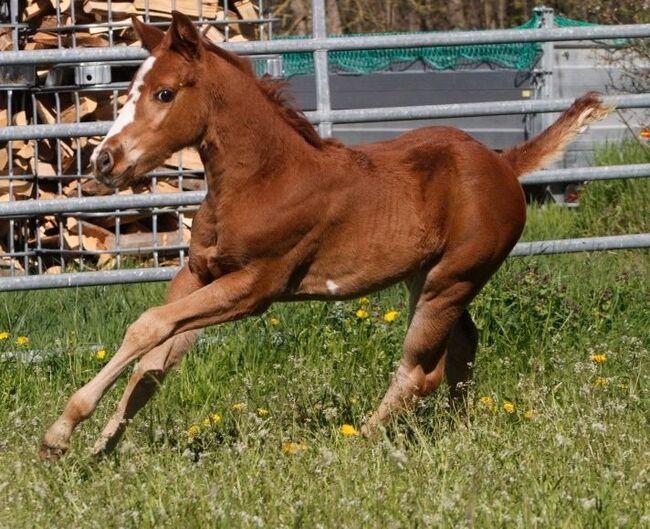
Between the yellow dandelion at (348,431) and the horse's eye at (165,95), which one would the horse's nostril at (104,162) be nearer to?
the horse's eye at (165,95)

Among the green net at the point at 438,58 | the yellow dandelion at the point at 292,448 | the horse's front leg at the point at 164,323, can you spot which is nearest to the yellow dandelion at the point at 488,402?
the yellow dandelion at the point at 292,448

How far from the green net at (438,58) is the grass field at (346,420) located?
497 cm

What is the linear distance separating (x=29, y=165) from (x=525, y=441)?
531cm

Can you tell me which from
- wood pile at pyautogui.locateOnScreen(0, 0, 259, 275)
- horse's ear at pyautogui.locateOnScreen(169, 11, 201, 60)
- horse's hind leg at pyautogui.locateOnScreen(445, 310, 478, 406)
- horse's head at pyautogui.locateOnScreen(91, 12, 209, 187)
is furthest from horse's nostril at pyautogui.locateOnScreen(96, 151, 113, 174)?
wood pile at pyautogui.locateOnScreen(0, 0, 259, 275)

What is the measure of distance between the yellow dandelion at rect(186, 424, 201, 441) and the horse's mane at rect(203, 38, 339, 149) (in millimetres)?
1240

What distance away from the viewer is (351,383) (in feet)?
20.1

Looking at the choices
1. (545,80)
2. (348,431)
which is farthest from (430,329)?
(545,80)

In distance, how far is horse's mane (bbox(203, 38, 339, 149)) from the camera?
5.18m

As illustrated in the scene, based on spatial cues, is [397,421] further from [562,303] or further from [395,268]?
[562,303]

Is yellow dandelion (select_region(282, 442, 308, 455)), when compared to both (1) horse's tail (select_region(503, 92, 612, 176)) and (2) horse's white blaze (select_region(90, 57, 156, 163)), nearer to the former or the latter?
(2) horse's white blaze (select_region(90, 57, 156, 163))

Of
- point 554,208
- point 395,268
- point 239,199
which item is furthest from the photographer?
point 554,208

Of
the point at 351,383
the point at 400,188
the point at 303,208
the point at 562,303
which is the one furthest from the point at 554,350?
the point at 303,208

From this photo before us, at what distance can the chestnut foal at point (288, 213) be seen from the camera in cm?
488

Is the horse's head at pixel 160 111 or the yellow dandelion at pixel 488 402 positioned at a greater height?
the horse's head at pixel 160 111
